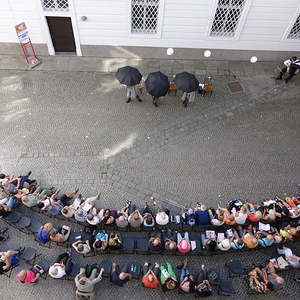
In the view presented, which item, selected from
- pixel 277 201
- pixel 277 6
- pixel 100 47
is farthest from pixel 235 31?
pixel 277 201

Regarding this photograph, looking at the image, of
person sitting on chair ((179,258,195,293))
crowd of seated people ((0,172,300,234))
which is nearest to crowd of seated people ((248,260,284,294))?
crowd of seated people ((0,172,300,234))

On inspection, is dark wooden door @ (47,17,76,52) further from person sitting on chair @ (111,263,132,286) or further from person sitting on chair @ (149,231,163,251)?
person sitting on chair @ (111,263,132,286)

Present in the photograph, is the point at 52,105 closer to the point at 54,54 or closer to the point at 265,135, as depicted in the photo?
the point at 54,54

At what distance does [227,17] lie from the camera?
14.8m

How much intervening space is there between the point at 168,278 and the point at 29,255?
4194 mm

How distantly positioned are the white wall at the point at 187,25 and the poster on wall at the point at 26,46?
225cm

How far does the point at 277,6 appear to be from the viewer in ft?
46.2

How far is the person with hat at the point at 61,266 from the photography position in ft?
32.0

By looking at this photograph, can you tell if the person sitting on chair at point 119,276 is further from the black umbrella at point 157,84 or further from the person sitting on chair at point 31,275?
the black umbrella at point 157,84

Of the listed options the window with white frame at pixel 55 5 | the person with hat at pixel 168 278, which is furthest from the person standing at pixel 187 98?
the person with hat at pixel 168 278

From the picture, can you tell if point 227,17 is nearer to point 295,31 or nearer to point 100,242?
point 295,31

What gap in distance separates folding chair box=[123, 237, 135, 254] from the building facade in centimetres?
882

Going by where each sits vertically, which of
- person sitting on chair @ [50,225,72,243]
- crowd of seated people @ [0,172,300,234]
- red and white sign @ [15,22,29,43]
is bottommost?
person sitting on chair @ [50,225,72,243]

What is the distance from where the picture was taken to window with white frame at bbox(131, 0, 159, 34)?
1418cm
